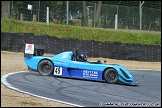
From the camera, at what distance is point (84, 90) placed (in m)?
9.77

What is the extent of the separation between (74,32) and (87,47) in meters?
4.85

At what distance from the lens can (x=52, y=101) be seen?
25.7 feet

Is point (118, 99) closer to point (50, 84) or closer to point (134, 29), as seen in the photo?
point (50, 84)

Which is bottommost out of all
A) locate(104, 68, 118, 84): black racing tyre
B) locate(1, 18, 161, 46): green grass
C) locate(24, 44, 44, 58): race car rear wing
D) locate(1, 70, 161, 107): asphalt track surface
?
locate(1, 70, 161, 107): asphalt track surface

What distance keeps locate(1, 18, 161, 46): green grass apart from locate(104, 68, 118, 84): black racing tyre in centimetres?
1135

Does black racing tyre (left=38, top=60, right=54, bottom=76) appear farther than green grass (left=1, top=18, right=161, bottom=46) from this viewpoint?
No

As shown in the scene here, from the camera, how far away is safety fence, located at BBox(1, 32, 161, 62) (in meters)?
18.6

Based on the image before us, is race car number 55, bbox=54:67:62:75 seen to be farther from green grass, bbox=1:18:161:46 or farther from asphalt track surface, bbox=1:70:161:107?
green grass, bbox=1:18:161:46

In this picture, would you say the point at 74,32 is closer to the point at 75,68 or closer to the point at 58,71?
the point at 58,71

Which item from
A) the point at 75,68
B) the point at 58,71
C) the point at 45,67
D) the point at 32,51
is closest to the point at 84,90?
the point at 75,68

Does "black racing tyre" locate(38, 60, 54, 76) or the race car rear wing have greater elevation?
the race car rear wing

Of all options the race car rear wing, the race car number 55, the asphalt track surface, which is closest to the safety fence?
the race car rear wing

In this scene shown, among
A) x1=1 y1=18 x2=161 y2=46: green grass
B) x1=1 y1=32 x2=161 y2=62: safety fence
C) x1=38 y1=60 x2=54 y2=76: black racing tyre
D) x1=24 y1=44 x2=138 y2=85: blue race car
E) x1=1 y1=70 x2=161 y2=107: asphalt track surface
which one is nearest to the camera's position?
x1=1 y1=70 x2=161 y2=107: asphalt track surface

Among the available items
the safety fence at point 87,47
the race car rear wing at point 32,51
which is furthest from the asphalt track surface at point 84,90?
the safety fence at point 87,47
